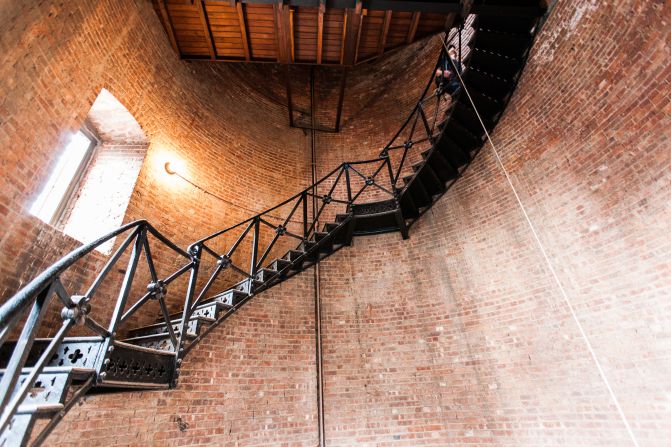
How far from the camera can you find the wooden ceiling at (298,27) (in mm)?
4546

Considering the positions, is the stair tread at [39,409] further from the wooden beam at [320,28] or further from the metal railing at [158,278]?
the wooden beam at [320,28]

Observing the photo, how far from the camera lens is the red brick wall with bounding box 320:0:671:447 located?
3252mm

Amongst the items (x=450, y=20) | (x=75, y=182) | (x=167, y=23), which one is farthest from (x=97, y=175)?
(x=450, y=20)

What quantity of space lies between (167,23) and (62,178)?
9.06ft

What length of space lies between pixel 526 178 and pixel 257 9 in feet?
14.9

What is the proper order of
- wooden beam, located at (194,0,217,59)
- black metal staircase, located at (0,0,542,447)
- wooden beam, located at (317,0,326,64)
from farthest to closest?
wooden beam, located at (194,0,217,59)
wooden beam, located at (317,0,326,64)
black metal staircase, located at (0,0,542,447)

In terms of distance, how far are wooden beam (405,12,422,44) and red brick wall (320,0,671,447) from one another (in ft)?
5.83

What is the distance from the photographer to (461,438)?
12.8 feet

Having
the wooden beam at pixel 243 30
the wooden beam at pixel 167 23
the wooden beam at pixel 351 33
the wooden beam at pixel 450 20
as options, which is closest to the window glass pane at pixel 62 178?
the wooden beam at pixel 167 23

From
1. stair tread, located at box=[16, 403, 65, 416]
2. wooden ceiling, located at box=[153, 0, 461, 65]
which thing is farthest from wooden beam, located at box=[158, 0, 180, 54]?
stair tread, located at box=[16, 403, 65, 416]

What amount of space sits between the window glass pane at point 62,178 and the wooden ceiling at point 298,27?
220cm

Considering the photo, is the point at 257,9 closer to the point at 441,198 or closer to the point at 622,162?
the point at 441,198

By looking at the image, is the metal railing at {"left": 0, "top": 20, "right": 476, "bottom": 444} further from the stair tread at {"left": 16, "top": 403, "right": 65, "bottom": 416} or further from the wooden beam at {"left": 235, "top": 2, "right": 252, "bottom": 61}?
the wooden beam at {"left": 235, "top": 2, "right": 252, "bottom": 61}

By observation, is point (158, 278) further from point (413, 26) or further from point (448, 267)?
point (413, 26)
